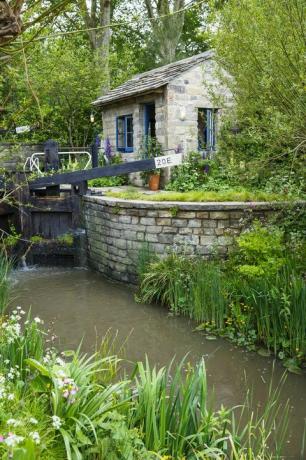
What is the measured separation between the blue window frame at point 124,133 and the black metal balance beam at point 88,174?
13.0 feet

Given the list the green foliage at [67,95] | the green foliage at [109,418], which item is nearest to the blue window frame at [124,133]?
the green foliage at [67,95]

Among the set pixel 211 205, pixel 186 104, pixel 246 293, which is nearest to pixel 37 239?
pixel 211 205

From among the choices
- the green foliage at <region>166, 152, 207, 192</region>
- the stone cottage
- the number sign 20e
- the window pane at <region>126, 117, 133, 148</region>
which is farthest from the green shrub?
the window pane at <region>126, 117, 133, 148</region>

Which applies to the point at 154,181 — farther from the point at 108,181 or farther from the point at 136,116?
the point at 136,116

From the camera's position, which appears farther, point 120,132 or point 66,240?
point 120,132

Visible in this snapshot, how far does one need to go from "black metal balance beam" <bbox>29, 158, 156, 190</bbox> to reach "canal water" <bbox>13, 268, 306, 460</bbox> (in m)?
1.96

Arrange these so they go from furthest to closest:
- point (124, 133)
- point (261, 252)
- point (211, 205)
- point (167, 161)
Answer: point (124, 133)
point (167, 161)
point (211, 205)
point (261, 252)

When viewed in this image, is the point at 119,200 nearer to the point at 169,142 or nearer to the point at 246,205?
the point at 246,205

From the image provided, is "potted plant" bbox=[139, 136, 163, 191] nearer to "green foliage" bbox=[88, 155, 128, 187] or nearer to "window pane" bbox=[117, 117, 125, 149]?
"green foliage" bbox=[88, 155, 128, 187]

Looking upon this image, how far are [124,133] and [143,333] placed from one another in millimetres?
8587

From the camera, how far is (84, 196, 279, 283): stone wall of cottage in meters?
7.43

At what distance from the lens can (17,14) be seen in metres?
1.96

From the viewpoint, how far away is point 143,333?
636 centimetres

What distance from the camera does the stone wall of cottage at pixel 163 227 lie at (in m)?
7.43
